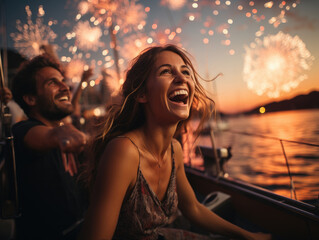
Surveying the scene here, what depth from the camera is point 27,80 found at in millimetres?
2039

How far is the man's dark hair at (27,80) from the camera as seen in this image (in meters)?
2.04

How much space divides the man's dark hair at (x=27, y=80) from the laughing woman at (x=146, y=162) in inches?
36.2

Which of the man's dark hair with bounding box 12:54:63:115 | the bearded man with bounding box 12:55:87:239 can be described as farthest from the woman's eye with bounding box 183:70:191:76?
the man's dark hair with bounding box 12:54:63:115

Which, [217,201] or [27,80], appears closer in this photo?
[27,80]

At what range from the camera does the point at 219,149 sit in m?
3.41

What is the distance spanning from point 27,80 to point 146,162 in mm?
1535

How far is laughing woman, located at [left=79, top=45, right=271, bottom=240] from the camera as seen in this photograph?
1.21 meters

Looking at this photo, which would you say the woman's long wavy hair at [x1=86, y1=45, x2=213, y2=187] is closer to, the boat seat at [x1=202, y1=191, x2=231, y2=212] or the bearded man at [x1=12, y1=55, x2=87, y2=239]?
the bearded man at [x1=12, y1=55, x2=87, y2=239]

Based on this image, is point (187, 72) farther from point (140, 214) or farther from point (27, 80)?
point (27, 80)

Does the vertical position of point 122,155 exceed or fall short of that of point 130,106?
it falls short

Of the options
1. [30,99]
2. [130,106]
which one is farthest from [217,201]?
[30,99]

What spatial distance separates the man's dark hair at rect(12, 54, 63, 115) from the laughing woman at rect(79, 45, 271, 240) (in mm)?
921

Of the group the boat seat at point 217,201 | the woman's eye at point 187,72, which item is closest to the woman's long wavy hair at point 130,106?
the woman's eye at point 187,72

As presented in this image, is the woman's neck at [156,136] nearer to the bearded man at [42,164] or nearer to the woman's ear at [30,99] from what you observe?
the bearded man at [42,164]
